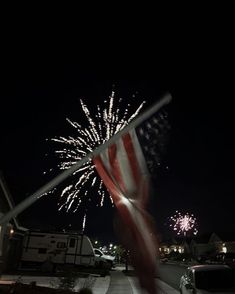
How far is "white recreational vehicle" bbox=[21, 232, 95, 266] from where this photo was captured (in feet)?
101

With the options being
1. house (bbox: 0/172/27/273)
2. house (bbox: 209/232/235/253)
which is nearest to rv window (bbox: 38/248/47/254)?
house (bbox: 0/172/27/273)

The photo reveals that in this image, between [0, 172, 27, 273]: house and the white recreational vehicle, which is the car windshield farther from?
the white recreational vehicle

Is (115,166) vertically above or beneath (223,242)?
beneath

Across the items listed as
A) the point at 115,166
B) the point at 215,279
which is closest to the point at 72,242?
the point at 215,279

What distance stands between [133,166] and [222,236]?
95226mm

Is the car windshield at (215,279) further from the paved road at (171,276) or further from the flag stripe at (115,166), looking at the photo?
the paved road at (171,276)

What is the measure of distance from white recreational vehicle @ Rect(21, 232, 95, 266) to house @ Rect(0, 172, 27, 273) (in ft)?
2.62

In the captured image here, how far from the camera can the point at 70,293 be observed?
14.1m

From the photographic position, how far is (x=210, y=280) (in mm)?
11297

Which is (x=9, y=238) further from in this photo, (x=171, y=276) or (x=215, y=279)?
(x=215, y=279)

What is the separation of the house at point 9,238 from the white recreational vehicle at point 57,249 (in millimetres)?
800

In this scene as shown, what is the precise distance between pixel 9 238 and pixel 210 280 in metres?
18.2

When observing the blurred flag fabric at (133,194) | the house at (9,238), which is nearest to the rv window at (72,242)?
the house at (9,238)

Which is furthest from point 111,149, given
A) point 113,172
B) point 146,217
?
point 146,217
